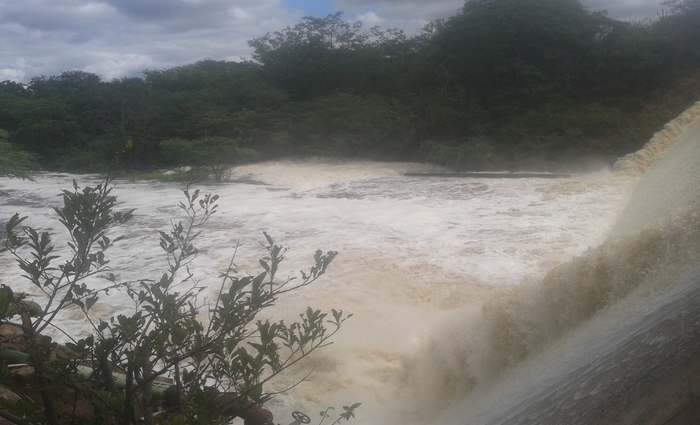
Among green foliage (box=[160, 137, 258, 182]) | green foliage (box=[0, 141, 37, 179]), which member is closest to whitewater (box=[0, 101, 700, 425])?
green foliage (box=[0, 141, 37, 179])

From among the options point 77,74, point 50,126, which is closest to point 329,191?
point 50,126

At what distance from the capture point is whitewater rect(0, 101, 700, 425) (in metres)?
2.52

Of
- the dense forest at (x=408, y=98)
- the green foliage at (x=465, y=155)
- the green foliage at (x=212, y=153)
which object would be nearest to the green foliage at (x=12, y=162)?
the dense forest at (x=408, y=98)

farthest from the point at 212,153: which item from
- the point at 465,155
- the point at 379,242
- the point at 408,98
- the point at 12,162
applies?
the point at 379,242

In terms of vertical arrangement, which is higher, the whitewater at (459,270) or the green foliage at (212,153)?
the green foliage at (212,153)

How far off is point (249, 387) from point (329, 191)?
9.69 m

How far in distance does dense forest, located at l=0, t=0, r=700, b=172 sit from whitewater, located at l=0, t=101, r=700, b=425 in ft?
7.27

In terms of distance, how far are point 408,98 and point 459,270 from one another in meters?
11.5

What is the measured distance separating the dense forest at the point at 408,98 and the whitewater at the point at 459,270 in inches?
87.3

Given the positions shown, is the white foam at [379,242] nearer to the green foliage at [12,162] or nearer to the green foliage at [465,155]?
the green foliage at [12,162]

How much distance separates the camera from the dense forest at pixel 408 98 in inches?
524

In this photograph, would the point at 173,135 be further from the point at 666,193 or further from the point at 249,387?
the point at 249,387

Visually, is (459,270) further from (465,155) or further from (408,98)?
(408,98)

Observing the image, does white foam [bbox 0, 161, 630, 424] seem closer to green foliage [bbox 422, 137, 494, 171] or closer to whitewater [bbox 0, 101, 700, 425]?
whitewater [bbox 0, 101, 700, 425]
